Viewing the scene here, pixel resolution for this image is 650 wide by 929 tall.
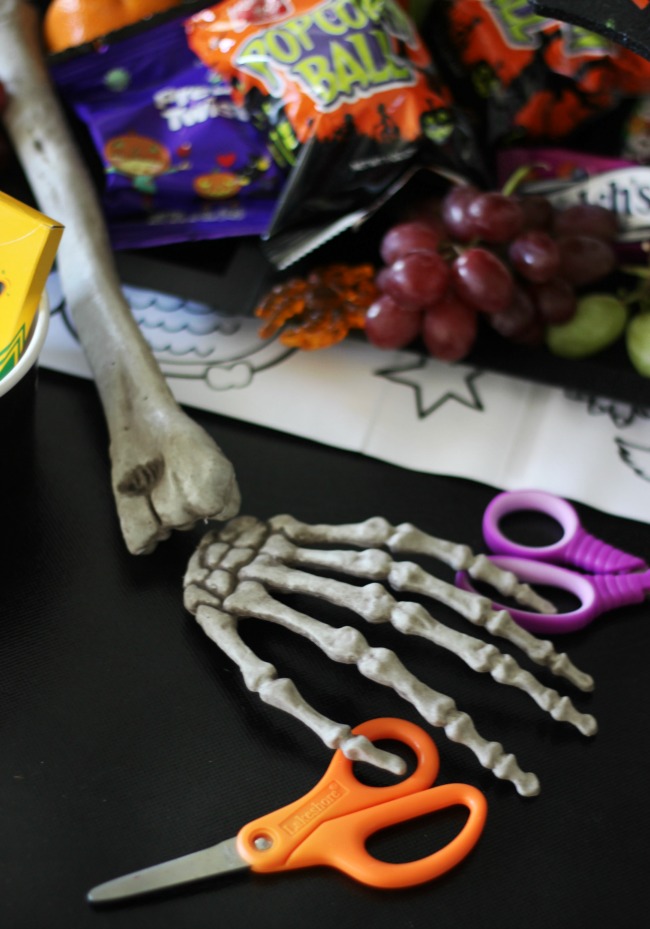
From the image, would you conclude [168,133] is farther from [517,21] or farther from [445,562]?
[445,562]

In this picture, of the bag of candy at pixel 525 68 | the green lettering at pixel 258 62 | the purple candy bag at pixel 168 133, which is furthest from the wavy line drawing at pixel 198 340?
the bag of candy at pixel 525 68

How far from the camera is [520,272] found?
683 millimetres

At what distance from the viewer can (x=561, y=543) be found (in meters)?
0.58

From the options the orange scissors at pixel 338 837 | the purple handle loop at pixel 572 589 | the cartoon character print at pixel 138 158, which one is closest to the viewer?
the orange scissors at pixel 338 837

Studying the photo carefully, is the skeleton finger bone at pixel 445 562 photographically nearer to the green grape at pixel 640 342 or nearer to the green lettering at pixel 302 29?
the green grape at pixel 640 342

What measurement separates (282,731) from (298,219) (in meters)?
0.42

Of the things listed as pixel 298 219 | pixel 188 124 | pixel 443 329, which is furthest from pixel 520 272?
pixel 188 124

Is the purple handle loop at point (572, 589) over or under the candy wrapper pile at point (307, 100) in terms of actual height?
under

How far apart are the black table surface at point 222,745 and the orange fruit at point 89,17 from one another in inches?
14.1

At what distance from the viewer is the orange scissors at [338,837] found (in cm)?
44

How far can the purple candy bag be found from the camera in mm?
750

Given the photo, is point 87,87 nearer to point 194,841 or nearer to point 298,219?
point 298,219

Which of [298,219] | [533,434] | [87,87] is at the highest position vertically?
[87,87]

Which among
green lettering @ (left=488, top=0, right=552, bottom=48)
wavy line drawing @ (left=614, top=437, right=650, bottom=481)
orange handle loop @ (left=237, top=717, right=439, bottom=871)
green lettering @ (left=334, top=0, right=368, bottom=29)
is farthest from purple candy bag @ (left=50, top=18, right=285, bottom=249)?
orange handle loop @ (left=237, top=717, right=439, bottom=871)
